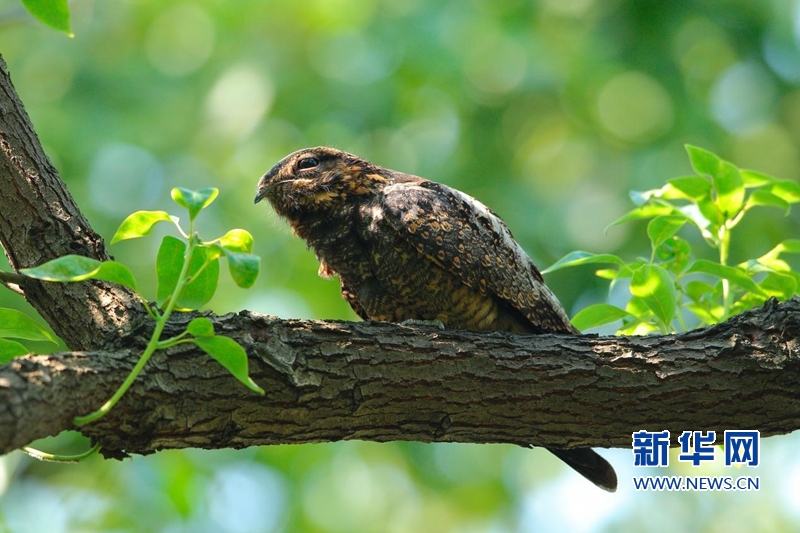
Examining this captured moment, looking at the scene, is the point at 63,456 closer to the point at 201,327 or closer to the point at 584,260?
the point at 201,327

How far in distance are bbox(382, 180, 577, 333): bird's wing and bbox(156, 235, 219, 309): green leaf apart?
1442 mm

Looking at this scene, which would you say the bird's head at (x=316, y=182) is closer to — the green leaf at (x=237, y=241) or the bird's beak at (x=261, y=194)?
the bird's beak at (x=261, y=194)

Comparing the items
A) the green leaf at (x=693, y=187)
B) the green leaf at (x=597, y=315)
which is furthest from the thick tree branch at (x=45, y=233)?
the green leaf at (x=693, y=187)

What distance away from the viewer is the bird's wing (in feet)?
12.0

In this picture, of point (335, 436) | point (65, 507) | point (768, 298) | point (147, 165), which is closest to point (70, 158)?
point (147, 165)

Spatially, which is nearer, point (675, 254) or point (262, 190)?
point (675, 254)

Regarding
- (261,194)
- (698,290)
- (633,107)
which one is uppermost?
(633,107)

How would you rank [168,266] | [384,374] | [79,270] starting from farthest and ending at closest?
[384,374]
[168,266]
[79,270]

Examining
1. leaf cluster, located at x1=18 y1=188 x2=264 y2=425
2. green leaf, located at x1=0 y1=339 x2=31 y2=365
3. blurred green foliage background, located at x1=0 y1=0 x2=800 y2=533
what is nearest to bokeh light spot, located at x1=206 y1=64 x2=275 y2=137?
blurred green foliage background, located at x1=0 y1=0 x2=800 y2=533

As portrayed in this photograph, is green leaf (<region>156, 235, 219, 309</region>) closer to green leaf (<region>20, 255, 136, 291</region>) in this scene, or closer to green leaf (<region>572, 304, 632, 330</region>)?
green leaf (<region>20, 255, 136, 291</region>)

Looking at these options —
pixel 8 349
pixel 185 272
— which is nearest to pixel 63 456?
pixel 8 349

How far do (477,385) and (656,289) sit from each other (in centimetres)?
73

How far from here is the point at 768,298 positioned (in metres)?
3.12

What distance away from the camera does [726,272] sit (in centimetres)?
296
